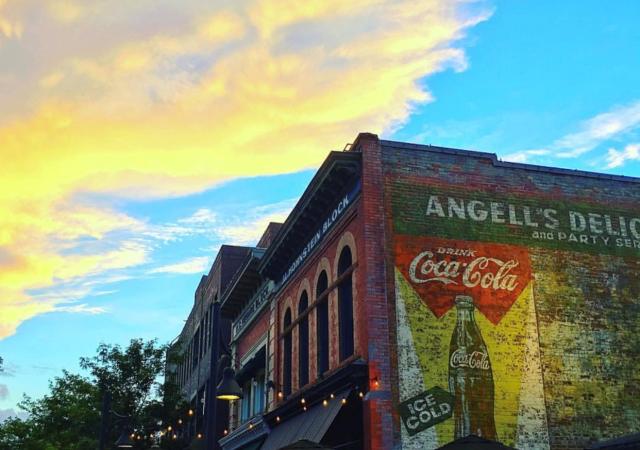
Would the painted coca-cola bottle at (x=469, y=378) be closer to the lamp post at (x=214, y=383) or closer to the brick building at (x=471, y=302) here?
the brick building at (x=471, y=302)

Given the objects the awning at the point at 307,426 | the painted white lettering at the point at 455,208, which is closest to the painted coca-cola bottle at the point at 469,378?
the painted white lettering at the point at 455,208

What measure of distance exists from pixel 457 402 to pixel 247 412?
17.1m

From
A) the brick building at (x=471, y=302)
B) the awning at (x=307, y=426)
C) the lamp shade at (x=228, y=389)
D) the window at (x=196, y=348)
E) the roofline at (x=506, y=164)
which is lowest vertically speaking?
the lamp shade at (x=228, y=389)

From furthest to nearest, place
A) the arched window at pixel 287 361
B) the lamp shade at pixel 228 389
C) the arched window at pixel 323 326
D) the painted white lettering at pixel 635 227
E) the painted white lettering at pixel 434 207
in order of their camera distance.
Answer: the arched window at pixel 287 361 → the arched window at pixel 323 326 → the painted white lettering at pixel 635 227 → the painted white lettering at pixel 434 207 → the lamp shade at pixel 228 389

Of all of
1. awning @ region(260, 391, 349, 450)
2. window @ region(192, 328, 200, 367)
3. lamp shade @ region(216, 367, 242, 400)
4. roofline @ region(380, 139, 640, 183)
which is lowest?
lamp shade @ region(216, 367, 242, 400)

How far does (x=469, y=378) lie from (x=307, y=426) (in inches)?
191

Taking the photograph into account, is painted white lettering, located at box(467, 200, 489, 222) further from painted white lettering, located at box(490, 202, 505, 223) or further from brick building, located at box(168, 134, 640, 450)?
painted white lettering, located at box(490, 202, 505, 223)

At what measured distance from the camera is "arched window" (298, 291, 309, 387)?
889 inches

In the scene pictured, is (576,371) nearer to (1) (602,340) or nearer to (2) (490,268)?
(1) (602,340)

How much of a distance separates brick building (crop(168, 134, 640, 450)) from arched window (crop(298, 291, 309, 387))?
2.04m

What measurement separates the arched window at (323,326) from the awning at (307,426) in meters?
1.29

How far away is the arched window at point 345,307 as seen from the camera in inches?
737

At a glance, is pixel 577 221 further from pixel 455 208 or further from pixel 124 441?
pixel 124 441

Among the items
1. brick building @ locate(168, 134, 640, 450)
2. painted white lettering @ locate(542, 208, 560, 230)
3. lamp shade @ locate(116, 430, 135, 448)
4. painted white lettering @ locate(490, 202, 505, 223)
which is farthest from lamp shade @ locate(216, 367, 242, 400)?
lamp shade @ locate(116, 430, 135, 448)
